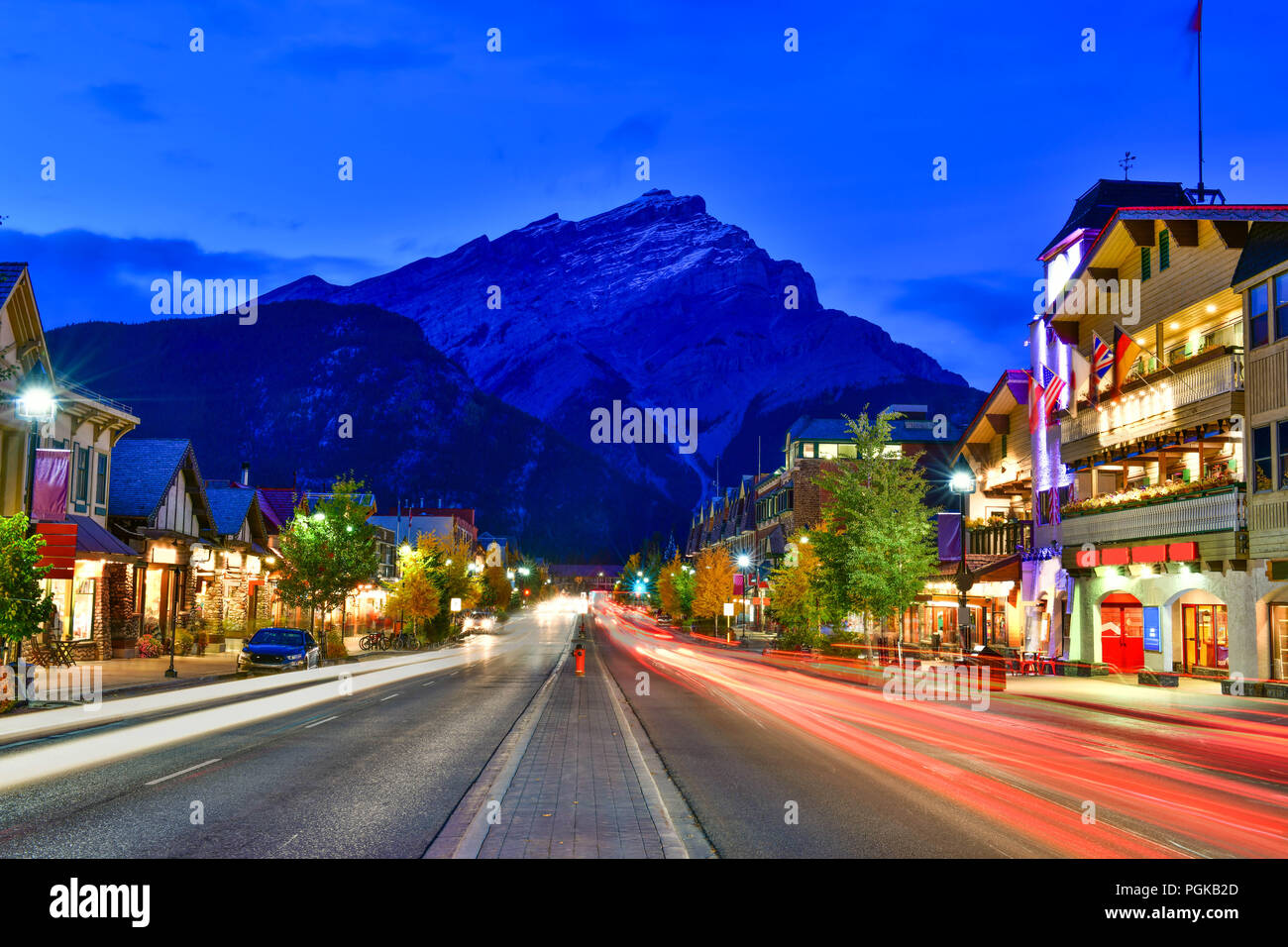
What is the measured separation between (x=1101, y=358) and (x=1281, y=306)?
1042 centimetres

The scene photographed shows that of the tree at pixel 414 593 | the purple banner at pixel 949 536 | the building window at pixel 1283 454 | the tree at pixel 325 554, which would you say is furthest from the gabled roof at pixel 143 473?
the purple banner at pixel 949 536

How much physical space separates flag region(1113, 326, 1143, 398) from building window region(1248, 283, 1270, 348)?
6.00 m

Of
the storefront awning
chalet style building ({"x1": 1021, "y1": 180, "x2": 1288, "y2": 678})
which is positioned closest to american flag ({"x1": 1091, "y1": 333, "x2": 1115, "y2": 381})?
chalet style building ({"x1": 1021, "y1": 180, "x2": 1288, "y2": 678})

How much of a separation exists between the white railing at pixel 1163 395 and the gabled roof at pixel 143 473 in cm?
3678

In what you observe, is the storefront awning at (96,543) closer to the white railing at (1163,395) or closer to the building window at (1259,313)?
the white railing at (1163,395)

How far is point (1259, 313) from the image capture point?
3017cm

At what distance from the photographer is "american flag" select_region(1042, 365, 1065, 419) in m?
42.9

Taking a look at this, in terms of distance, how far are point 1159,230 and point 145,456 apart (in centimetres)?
4057

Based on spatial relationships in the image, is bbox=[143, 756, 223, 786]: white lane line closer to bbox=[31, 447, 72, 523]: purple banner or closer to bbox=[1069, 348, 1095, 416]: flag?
bbox=[31, 447, 72, 523]: purple banner

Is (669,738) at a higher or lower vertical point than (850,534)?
lower

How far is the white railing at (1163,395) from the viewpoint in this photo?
3125cm

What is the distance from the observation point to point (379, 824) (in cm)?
1038
